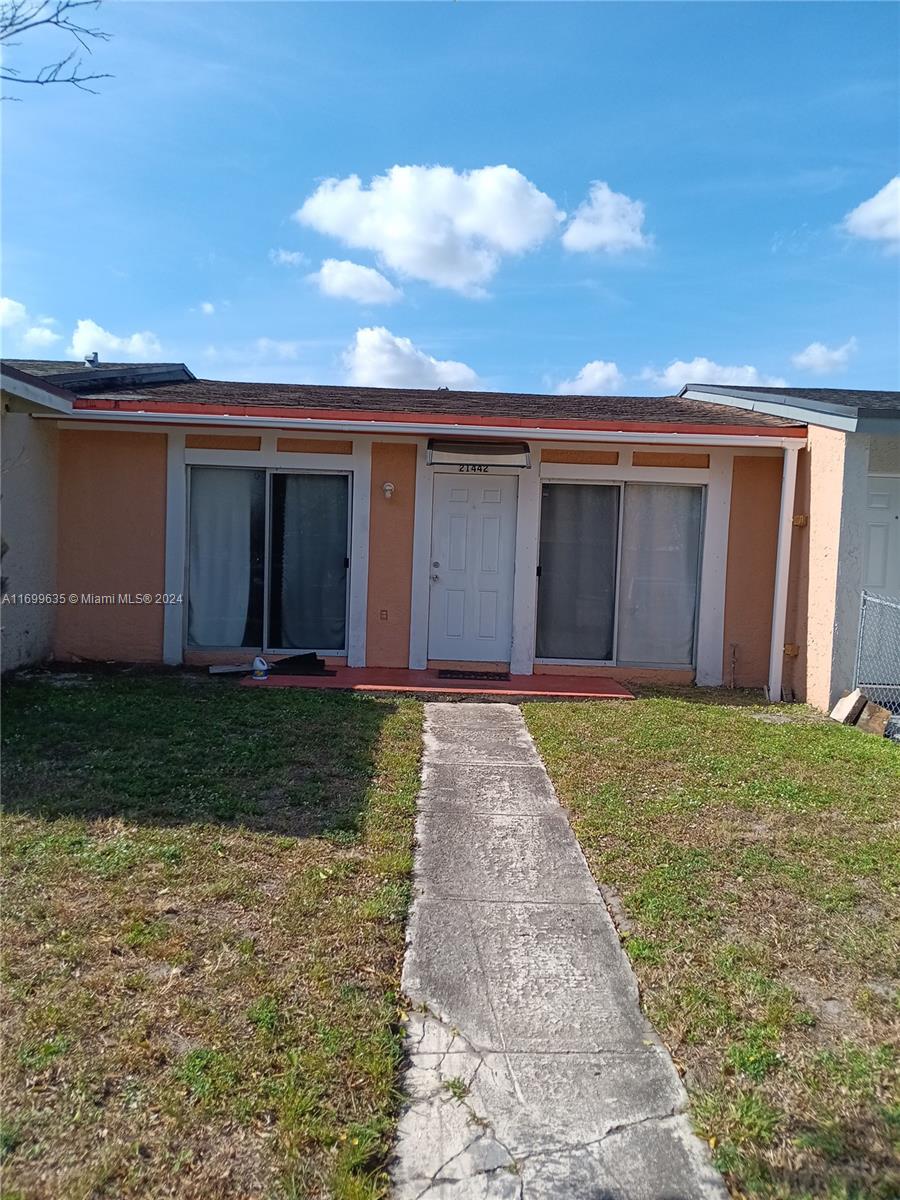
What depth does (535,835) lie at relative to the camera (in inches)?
186

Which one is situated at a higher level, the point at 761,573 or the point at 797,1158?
the point at 761,573

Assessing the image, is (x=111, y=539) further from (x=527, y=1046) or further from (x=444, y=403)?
(x=527, y=1046)

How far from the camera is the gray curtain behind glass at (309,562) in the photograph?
9.25 metres

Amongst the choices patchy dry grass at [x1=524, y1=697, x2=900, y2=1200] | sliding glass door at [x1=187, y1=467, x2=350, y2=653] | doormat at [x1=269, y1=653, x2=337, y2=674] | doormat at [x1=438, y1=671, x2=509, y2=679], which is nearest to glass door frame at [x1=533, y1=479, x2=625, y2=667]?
doormat at [x1=438, y1=671, x2=509, y2=679]

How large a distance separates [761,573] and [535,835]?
5440 mm

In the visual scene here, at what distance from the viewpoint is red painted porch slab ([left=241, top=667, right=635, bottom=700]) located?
27.2ft

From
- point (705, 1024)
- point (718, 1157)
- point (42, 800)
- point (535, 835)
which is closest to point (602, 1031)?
point (705, 1024)

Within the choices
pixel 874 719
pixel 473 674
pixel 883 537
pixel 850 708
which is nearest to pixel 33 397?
pixel 473 674

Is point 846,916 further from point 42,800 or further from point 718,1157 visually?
point 42,800

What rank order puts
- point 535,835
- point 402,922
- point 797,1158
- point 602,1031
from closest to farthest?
point 797,1158
point 602,1031
point 402,922
point 535,835

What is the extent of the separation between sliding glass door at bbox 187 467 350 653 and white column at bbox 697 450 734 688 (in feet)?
12.3

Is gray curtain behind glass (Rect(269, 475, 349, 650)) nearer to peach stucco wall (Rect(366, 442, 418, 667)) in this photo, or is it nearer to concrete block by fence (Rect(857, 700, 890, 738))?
peach stucco wall (Rect(366, 442, 418, 667))

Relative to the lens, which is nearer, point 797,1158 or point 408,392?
point 797,1158

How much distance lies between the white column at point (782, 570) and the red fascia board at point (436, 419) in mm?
379
